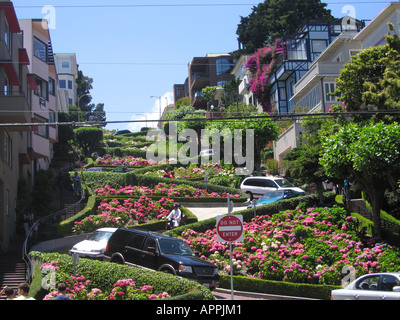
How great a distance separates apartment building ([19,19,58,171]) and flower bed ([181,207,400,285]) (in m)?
18.2

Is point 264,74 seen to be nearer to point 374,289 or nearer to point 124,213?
point 124,213

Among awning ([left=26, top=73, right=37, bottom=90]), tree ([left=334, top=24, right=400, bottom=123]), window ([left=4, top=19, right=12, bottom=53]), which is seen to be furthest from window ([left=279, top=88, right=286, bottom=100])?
window ([left=4, top=19, right=12, bottom=53])

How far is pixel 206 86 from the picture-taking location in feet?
352

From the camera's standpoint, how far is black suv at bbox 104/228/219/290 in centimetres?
1669

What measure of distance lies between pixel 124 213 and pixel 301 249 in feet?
36.9

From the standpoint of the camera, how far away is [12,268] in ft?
72.5

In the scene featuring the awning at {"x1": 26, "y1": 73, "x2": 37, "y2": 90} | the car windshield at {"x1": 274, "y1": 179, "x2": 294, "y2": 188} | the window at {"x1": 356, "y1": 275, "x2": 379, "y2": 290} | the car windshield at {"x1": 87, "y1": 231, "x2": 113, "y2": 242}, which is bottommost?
the window at {"x1": 356, "y1": 275, "x2": 379, "y2": 290}

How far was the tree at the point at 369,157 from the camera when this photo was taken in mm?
23641

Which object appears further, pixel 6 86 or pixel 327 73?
pixel 327 73

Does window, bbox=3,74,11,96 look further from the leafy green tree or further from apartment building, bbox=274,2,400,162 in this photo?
the leafy green tree

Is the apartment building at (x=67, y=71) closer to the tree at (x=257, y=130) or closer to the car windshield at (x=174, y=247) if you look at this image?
the tree at (x=257, y=130)

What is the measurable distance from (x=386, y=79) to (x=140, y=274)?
18.5m

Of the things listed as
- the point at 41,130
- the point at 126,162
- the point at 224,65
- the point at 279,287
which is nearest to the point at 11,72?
the point at 41,130
